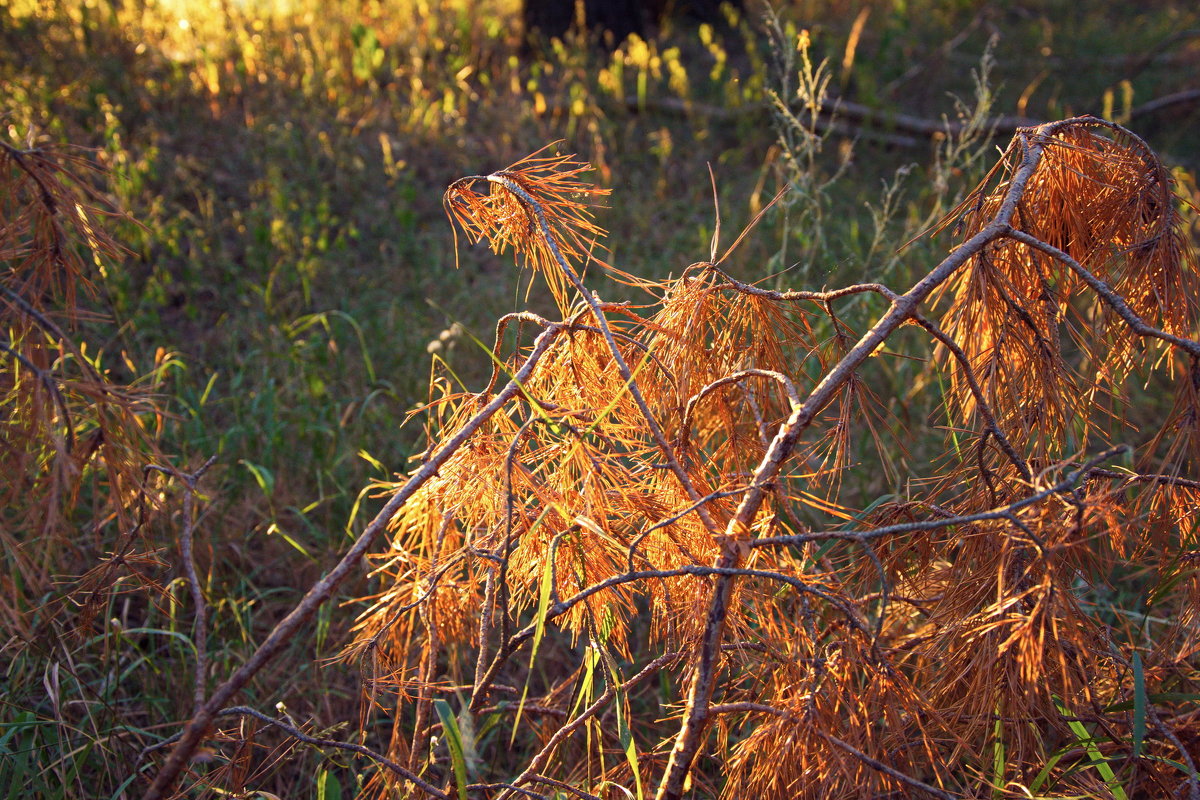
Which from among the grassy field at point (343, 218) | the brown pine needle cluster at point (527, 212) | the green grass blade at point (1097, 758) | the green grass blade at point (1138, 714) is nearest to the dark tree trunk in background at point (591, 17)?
the grassy field at point (343, 218)

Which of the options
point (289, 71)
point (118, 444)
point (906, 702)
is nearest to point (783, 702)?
point (906, 702)

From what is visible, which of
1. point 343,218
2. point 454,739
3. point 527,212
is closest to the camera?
point 454,739

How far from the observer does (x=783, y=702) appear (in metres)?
1.18

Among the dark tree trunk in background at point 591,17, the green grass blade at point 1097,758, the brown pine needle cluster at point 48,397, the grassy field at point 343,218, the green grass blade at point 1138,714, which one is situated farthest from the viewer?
the dark tree trunk in background at point 591,17

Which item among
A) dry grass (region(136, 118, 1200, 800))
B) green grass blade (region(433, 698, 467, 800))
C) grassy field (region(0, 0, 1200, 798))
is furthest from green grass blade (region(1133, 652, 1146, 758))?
green grass blade (region(433, 698, 467, 800))

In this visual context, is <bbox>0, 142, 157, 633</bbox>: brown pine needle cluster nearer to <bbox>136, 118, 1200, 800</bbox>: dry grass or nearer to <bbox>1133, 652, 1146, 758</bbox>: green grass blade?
<bbox>136, 118, 1200, 800</bbox>: dry grass

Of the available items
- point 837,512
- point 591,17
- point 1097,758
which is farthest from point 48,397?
point 591,17

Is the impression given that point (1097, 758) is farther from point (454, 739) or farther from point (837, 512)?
point (454, 739)

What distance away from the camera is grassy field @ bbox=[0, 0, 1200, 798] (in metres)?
1.89

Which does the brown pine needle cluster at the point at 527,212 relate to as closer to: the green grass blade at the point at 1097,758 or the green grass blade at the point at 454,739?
the green grass blade at the point at 454,739

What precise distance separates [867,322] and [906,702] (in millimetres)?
1937

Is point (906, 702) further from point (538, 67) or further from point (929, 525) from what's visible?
point (538, 67)

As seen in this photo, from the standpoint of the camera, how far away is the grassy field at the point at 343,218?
1.89 metres

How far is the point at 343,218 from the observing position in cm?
399
